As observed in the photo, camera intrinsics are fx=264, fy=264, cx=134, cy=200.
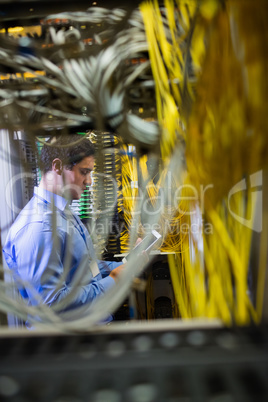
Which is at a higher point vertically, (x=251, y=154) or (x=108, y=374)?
(x=251, y=154)

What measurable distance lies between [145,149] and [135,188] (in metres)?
0.59

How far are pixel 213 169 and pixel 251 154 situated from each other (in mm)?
45

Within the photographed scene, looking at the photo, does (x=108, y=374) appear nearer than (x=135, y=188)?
Yes

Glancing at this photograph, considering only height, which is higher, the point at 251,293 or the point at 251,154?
Result: the point at 251,154

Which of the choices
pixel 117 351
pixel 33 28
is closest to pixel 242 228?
pixel 117 351

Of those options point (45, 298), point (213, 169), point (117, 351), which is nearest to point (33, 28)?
point (213, 169)

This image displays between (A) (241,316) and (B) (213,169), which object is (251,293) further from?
(B) (213,169)

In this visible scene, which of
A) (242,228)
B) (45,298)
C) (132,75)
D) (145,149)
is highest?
(132,75)

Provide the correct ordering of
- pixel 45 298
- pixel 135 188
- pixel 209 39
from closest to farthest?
pixel 209 39 → pixel 45 298 → pixel 135 188

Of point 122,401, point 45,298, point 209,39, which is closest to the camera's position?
point 122,401

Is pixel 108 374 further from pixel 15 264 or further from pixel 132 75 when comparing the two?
pixel 15 264

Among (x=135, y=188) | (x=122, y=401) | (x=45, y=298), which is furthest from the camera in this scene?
(x=135, y=188)

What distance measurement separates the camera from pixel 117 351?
9.4 inches

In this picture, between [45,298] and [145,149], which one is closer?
[145,149]
